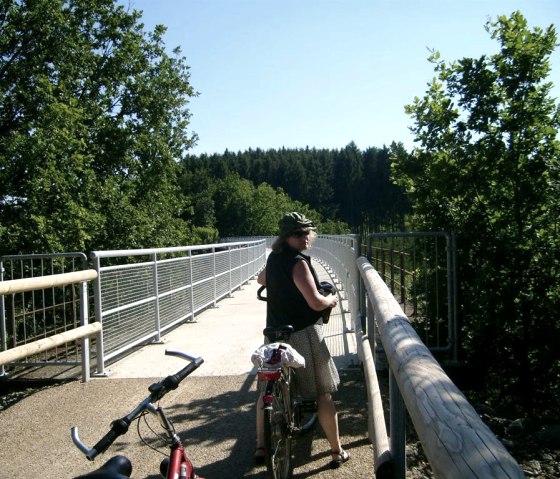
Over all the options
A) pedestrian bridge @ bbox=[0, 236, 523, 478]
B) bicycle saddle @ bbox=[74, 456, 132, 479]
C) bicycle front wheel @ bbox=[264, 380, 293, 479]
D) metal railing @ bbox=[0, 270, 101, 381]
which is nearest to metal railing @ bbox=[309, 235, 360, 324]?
pedestrian bridge @ bbox=[0, 236, 523, 478]

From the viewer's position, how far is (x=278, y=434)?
3463mm

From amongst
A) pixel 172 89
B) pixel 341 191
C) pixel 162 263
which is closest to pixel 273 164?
pixel 341 191

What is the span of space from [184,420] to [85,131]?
48.6 feet

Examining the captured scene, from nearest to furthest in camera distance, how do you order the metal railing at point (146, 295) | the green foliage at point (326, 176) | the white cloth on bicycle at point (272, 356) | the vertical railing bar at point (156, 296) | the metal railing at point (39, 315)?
the white cloth on bicycle at point (272, 356)
the metal railing at point (39, 315)
the metal railing at point (146, 295)
the vertical railing bar at point (156, 296)
the green foliage at point (326, 176)

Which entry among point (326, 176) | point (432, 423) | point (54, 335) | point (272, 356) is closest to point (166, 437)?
point (432, 423)

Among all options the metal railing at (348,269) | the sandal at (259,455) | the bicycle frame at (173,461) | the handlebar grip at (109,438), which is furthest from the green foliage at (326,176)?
the handlebar grip at (109,438)

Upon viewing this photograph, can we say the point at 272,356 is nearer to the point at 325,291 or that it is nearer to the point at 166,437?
the point at 325,291

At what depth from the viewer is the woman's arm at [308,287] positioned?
4.07 m

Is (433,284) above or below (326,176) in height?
below

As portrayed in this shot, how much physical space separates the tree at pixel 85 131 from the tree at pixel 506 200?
1032 centimetres

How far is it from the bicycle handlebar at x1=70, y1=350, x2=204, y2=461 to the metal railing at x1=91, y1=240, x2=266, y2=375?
502 cm

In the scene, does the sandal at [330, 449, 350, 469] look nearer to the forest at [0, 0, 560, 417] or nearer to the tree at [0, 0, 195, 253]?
the forest at [0, 0, 560, 417]

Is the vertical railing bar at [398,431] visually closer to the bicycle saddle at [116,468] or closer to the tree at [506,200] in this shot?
the bicycle saddle at [116,468]

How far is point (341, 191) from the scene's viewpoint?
157m
